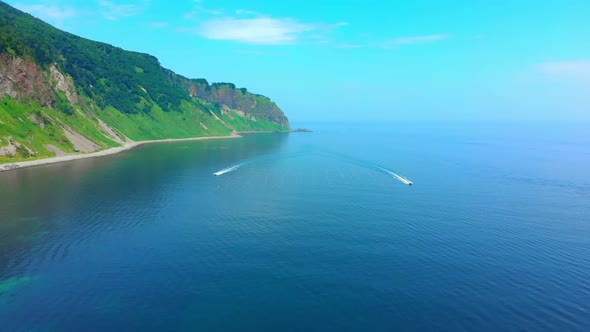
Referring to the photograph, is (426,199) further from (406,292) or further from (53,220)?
(53,220)

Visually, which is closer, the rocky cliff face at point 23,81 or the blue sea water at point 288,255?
the blue sea water at point 288,255

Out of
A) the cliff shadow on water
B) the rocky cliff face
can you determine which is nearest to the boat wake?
the cliff shadow on water

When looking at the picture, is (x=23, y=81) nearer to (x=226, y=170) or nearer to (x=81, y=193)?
(x=81, y=193)

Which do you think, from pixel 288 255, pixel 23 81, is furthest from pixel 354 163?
pixel 23 81

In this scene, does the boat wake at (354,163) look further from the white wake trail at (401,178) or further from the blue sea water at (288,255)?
the blue sea water at (288,255)

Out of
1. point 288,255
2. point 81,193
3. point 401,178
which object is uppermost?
point 401,178

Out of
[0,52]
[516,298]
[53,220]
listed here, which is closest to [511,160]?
[516,298]

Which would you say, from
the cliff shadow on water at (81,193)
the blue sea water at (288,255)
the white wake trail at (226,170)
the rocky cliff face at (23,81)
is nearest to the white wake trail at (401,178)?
the blue sea water at (288,255)

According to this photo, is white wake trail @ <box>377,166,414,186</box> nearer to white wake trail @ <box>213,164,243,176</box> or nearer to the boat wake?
the boat wake
